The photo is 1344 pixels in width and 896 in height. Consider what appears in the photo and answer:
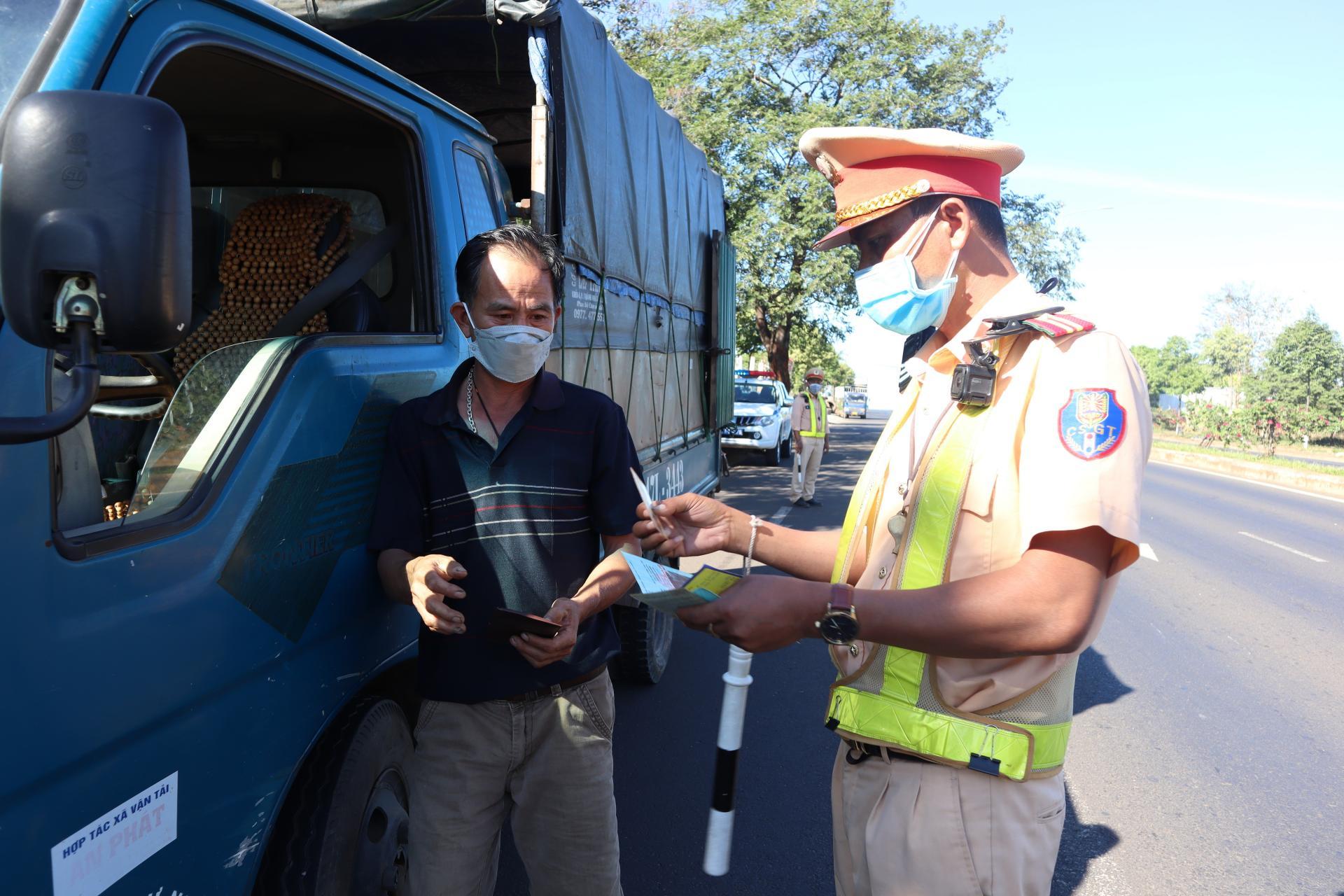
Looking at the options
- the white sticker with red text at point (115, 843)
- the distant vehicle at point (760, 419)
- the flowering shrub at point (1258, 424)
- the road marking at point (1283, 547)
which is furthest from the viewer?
the flowering shrub at point (1258, 424)

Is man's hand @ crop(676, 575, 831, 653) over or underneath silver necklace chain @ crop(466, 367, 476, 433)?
underneath

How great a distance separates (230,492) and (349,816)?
78cm

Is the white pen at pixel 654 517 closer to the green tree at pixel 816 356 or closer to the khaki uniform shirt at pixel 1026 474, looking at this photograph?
the khaki uniform shirt at pixel 1026 474

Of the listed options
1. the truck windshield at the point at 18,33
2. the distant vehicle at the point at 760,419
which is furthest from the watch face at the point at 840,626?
the distant vehicle at the point at 760,419

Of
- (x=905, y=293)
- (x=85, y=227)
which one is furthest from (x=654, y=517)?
(x=85, y=227)

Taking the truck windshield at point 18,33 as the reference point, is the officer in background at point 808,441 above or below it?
below

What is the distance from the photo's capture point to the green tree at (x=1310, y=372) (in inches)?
1475

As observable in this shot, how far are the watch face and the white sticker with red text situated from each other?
108cm

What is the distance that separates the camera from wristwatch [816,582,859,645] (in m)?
1.46

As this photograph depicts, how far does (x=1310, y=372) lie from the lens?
37781mm

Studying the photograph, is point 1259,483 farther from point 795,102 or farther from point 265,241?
point 265,241

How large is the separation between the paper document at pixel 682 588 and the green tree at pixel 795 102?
19.8 metres

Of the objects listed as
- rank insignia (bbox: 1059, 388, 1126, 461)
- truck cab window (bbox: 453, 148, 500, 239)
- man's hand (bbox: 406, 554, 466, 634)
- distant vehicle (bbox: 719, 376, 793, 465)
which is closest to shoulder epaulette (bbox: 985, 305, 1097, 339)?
rank insignia (bbox: 1059, 388, 1126, 461)

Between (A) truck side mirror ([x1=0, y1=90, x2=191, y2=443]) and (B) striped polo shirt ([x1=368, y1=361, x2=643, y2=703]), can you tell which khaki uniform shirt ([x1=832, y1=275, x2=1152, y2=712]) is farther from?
(A) truck side mirror ([x1=0, y1=90, x2=191, y2=443])
